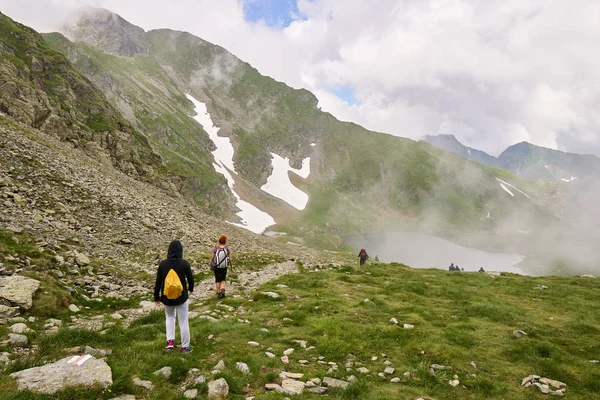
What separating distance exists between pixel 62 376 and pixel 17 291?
23.3ft

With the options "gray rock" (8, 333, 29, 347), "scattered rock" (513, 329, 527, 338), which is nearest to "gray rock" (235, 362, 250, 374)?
"gray rock" (8, 333, 29, 347)

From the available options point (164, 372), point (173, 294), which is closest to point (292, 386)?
point (164, 372)

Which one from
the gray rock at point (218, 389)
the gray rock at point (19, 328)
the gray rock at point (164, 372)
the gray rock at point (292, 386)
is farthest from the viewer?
the gray rock at point (19, 328)

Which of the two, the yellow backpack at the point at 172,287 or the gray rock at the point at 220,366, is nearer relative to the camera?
the gray rock at the point at 220,366

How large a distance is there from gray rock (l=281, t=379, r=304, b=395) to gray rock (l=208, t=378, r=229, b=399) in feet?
5.13

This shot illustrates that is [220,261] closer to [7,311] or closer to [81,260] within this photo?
[81,260]

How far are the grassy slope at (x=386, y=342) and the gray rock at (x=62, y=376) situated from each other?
238 millimetres

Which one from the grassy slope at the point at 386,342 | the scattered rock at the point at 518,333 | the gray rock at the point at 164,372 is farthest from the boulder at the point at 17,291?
the scattered rock at the point at 518,333

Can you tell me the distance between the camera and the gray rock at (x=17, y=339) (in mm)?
9037

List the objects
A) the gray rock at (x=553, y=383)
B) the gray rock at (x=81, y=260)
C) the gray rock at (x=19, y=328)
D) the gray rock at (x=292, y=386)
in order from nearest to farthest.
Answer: the gray rock at (x=292, y=386), the gray rock at (x=19, y=328), the gray rock at (x=553, y=383), the gray rock at (x=81, y=260)

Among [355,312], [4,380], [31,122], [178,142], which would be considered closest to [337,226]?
Answer: [178,142]

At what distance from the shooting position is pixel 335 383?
9.45 m

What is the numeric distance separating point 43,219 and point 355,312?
64.5ft

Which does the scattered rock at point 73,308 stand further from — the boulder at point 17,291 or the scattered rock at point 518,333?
the scattered rock at point 518,333
